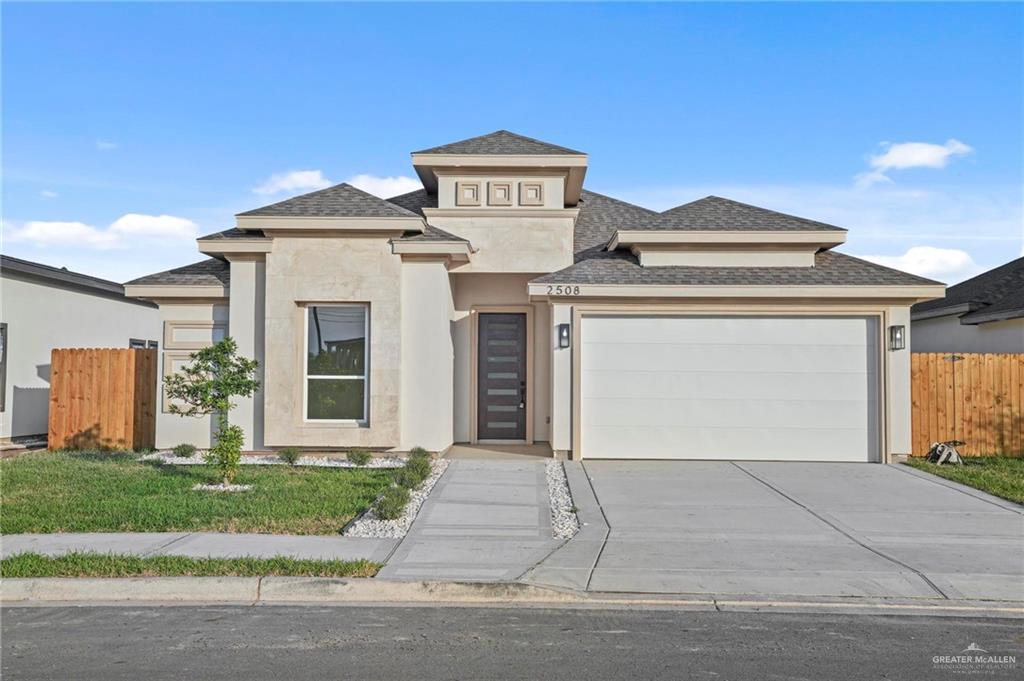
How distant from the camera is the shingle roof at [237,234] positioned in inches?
519

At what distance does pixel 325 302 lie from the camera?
13.1 meters

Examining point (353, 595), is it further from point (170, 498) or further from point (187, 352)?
point (187, 352)

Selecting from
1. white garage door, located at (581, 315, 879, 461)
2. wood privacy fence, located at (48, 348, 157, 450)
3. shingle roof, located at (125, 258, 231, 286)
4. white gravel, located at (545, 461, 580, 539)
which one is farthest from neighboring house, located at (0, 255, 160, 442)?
white garage door, located at (581, 315, 879, 461)

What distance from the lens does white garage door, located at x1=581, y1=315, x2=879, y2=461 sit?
13.2 meters

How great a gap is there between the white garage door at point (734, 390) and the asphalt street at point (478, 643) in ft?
24.0

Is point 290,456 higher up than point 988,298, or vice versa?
point 988,298

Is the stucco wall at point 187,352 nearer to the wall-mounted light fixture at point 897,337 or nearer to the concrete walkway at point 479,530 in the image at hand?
the concrete walkway at point 479,530

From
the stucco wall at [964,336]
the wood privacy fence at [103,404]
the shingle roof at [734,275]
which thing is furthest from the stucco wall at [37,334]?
the stucco wall at [964,336]

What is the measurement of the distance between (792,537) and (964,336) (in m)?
12.7

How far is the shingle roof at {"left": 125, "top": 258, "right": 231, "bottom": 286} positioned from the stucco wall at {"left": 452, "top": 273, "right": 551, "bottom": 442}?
4241 millimetres

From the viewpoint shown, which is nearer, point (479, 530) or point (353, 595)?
point (353, 595)

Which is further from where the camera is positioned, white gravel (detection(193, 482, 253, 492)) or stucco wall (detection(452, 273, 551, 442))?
stucco wall (detection(452, 273, 551, 442))

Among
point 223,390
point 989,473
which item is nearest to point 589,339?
point 223,390

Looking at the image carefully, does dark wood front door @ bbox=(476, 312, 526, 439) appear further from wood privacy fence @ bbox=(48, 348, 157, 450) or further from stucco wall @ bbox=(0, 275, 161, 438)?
stucco wall @ bbox=(0, 275, 161, 438)
